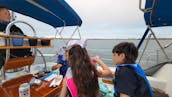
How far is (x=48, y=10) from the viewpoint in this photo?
271 centimetres

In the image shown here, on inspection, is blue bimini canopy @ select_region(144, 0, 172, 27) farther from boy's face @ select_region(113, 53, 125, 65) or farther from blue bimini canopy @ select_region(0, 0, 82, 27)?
blue bimini canopy @ select_region(0, 0, 82, 27)

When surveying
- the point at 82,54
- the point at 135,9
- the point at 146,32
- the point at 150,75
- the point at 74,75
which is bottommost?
the point at 150,75

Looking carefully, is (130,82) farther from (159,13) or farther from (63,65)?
(63,65)

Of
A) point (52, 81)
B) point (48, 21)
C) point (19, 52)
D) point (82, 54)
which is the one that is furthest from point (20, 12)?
point (82, 54)

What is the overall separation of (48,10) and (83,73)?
162 cm

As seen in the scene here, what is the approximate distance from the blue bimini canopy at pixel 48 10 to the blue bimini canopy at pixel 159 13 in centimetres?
110

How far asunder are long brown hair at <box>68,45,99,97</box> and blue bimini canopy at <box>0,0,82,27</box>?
1.09 meters

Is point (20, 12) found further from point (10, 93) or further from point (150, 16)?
point (150, 16)

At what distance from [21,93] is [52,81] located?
23.1 inches

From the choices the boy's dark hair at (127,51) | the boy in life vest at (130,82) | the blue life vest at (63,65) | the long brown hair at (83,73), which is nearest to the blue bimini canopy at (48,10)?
the blue life vest at (63,65)

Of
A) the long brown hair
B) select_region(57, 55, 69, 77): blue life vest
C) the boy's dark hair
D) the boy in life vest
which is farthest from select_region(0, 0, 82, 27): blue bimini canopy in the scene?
the boy in life vest

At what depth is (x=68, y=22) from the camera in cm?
329

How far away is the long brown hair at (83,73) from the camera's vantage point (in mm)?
1364

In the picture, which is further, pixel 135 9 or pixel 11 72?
pixel 135 9
